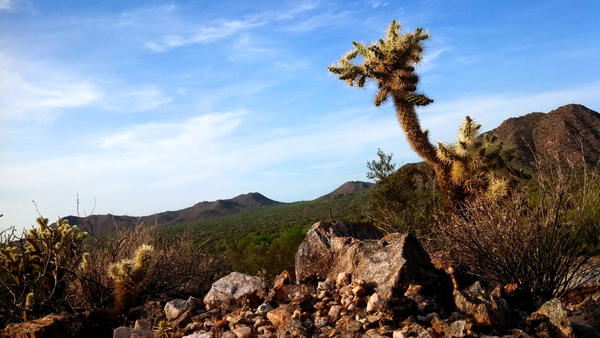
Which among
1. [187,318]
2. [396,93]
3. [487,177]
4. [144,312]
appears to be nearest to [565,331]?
[187,318]

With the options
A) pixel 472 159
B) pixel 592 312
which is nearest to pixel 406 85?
pixel 472 159

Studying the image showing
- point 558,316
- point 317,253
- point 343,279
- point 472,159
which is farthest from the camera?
point 472,159

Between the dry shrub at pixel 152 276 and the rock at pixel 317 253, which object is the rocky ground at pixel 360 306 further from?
the dry shrub at pixel 152 276

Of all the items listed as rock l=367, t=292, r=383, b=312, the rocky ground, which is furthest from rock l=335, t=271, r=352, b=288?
rock l=367, t=292, r=383, b=312

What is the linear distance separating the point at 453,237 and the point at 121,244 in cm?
557

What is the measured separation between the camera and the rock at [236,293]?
5.48 metres

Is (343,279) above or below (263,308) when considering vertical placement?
above

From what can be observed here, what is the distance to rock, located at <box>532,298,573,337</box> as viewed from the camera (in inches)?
162

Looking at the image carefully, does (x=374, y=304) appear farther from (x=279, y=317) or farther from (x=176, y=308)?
(x=176, y=308)

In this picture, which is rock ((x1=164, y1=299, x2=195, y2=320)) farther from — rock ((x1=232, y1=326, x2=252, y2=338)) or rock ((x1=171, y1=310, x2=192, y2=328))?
rock ((x1=232, y1=326, x2=252, y2=338))

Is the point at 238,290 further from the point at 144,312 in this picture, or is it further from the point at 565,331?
the point at 565,331

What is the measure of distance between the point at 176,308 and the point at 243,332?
4.47 feet

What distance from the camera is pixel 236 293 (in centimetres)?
559

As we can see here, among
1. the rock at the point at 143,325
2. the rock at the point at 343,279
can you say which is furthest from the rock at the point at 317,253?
the rock at the point at 143,325
